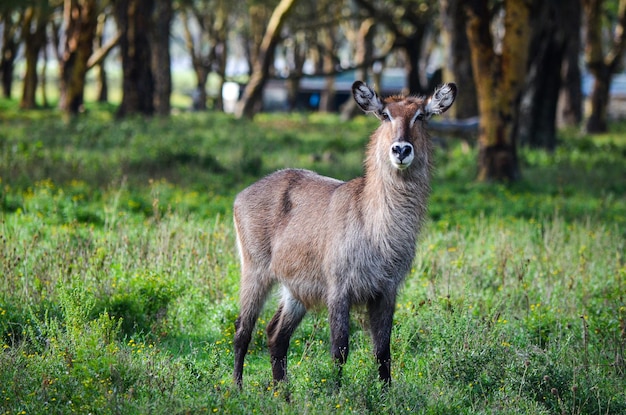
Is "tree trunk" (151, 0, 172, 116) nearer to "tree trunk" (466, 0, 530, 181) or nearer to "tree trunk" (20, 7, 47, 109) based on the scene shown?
"tree trunk" (20, 7, 47, 109)

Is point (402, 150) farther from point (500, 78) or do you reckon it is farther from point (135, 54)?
point (135, 54)

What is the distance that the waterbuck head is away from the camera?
555cm

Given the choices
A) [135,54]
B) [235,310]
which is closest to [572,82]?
[135,54]

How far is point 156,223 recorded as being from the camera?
29.5ft

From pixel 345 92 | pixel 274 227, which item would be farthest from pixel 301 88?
pixel 274 227

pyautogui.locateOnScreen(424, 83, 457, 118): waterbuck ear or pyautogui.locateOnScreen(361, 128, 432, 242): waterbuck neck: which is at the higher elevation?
pyautogui.locateOnScreen(424, 83, 457, 118): waterbuck ear

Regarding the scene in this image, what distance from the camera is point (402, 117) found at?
18.6 ft

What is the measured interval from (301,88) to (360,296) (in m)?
44.3

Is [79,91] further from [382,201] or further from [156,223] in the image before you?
[382,201]

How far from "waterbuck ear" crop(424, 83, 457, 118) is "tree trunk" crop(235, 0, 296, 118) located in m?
18.0

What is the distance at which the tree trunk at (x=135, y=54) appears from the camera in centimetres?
2317

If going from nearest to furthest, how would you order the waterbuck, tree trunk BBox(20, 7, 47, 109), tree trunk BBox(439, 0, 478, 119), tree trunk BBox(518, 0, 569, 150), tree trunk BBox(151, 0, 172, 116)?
the waterbuck, tree trunk BBox(518, 0, 569, 150), tree trunk BBox(439, 0, 478, 119), tree trunk BBox(151, 0, 172, 116), tree trunk BBox(20, 7, 47, 109)

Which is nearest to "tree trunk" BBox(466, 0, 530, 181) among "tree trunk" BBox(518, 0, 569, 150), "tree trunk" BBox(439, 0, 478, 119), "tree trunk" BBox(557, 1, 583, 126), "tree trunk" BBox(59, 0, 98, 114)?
"tree trunk" BBox(518, 0, 569, 150)

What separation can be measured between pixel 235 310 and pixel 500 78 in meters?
8.23
